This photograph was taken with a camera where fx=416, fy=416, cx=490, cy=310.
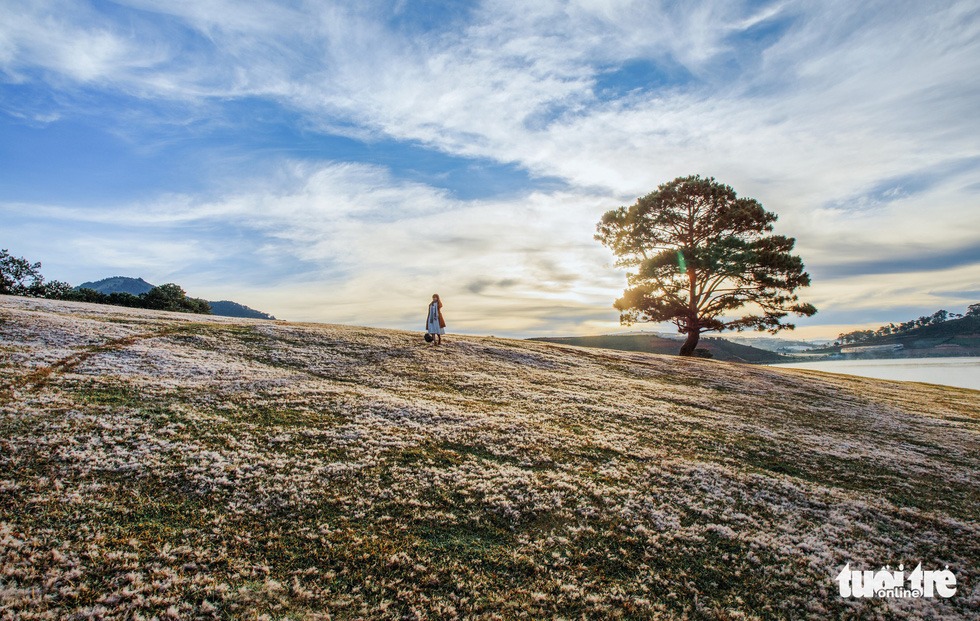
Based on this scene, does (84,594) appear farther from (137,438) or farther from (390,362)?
(390,362)

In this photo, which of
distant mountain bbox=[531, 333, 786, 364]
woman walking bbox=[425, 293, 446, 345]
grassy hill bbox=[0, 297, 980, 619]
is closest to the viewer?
grassy hill bbox=[0, 297, 980, 619]

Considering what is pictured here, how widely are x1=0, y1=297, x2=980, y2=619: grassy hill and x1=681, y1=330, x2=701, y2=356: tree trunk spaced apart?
29790mm

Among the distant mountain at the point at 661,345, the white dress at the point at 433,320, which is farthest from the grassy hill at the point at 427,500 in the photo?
the distant mountain at the point at 661,345

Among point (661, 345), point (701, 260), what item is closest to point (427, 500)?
point (701, 260)

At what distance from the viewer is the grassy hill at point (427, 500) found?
21.9ft

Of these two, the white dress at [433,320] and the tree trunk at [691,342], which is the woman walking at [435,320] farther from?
the tree trunk at [691,342]

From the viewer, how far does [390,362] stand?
24797 millimetres

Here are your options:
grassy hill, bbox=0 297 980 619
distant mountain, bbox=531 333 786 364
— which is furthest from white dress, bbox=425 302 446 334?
distant mountain, bbox=531 333 786 364

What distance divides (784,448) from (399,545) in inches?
589

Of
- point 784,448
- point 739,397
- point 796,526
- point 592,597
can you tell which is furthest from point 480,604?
point 739,397

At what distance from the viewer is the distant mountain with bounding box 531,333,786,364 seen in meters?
90.7

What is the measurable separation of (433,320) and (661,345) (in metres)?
75.3

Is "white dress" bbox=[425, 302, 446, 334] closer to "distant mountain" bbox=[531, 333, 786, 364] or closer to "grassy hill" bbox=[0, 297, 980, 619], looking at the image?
"grassy hill" bbox=[0, 297, 980, 619]

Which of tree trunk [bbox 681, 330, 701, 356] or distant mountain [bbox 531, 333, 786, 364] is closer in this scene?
tree trunk [bbox 681, 330, 701, 356]
